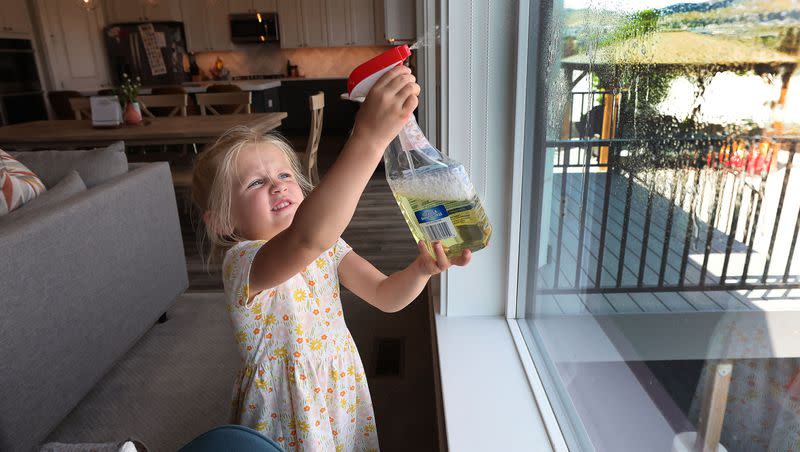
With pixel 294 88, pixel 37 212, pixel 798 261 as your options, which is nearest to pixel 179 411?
pixel 37 212

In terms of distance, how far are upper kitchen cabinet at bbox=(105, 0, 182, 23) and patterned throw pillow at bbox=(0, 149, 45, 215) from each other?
699 centimetres

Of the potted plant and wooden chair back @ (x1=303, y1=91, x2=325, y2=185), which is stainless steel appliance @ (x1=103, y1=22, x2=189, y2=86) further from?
wooden chair back @ (x1=303, y1=91, x2=325, y2=185)

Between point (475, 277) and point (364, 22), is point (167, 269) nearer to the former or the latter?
point (475, 277)

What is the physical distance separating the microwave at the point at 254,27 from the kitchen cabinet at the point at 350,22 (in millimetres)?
814

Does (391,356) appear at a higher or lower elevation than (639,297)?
lower

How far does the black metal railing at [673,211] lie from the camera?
1.39 feet

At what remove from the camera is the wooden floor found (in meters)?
0.46

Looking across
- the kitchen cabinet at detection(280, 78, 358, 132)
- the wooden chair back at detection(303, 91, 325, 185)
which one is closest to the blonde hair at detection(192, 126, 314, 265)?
the wooden chair back at detection(303, 91, 325, 185)

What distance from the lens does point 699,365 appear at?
22.7 inches

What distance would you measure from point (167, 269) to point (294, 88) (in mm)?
6013

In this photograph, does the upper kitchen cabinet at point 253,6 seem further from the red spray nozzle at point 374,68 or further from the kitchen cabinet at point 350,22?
the red spray nozzle at point 374,68

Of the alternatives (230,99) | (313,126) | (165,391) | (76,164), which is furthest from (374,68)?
(230,99)

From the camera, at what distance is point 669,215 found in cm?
64

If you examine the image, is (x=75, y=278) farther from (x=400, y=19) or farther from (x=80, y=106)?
(x=80, y=106)
